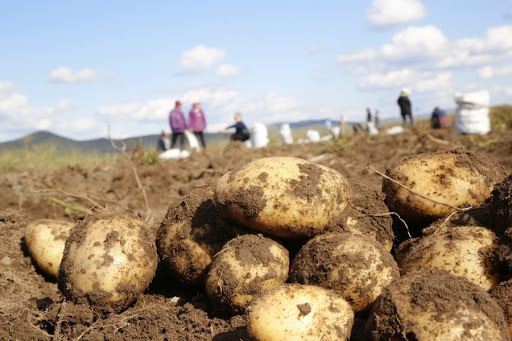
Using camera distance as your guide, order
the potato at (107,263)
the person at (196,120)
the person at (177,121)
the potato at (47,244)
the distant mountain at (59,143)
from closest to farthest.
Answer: the potato at (107,263), the potato at (47,244), the distant mountain at (59,143), the person at (177,121), the person at (196,120)

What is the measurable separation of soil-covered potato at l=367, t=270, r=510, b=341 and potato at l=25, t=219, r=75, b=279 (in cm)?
357

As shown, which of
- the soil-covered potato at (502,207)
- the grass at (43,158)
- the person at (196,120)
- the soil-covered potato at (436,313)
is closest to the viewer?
the soil-covered potato at (436,313)

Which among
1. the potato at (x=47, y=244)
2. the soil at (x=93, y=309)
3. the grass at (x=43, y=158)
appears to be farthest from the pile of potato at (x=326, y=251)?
the grass at (x=43, y=158)

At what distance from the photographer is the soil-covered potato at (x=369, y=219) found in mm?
4168

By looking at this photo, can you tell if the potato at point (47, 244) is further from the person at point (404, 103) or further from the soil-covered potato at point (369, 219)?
the person at point (404, 103)

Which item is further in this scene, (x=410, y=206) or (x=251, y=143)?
(x=251, y=143)

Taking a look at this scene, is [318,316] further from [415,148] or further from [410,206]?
[415,148]

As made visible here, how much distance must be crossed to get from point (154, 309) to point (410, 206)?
2.10 m

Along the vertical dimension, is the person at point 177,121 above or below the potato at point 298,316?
above

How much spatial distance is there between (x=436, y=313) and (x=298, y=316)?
0.74 meters

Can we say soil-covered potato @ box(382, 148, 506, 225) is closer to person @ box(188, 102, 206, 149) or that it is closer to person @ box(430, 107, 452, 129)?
person @ box(188, 102, 206, 149)

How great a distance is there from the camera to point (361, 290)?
3457 mm

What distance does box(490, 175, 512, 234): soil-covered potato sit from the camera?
3.60 meters

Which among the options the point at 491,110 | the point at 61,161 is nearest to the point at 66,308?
the point at 61,161
